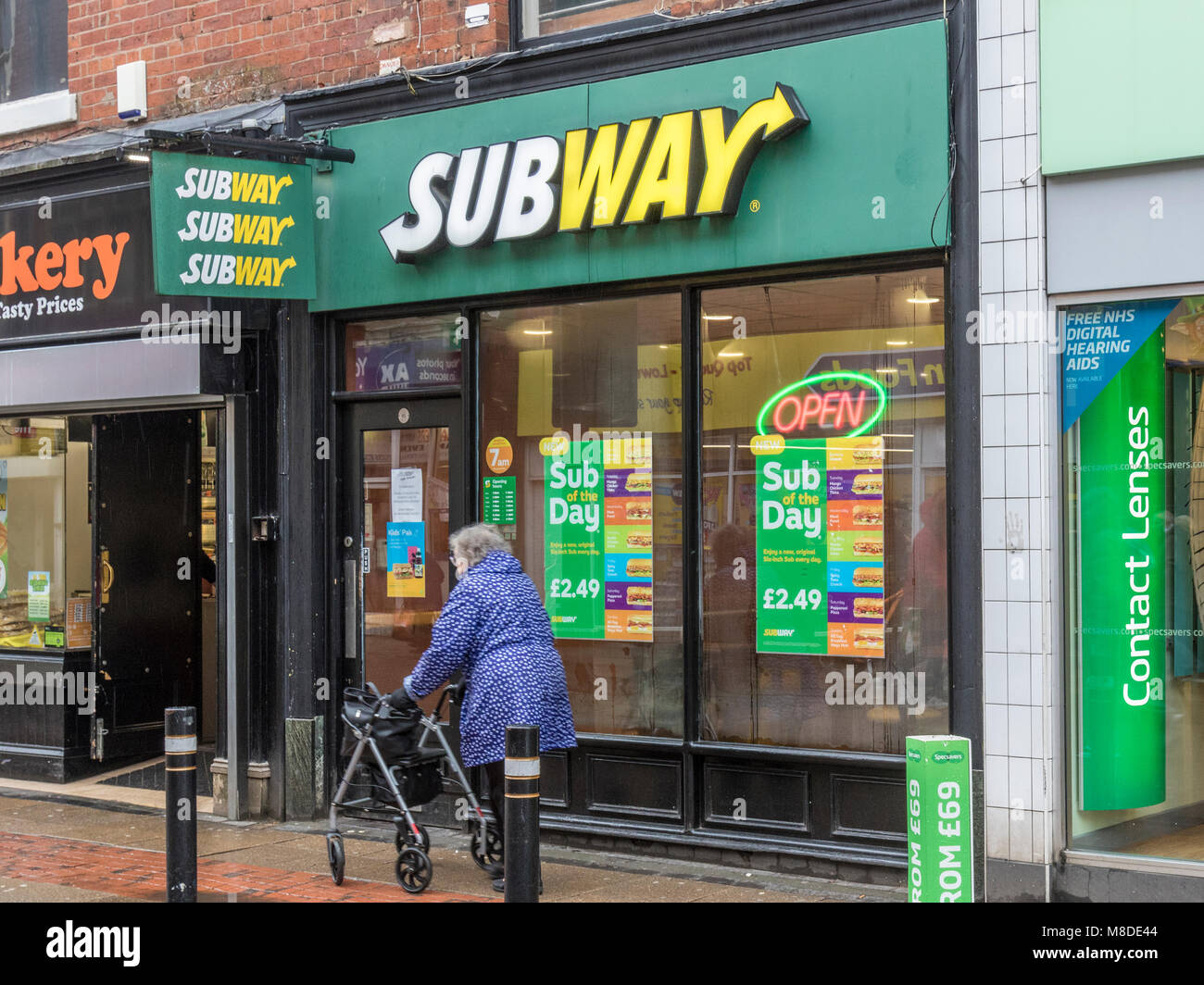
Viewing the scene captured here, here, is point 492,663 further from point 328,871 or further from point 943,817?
point 943,817

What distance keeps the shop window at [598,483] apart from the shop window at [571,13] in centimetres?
172

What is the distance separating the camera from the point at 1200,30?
6.80 m

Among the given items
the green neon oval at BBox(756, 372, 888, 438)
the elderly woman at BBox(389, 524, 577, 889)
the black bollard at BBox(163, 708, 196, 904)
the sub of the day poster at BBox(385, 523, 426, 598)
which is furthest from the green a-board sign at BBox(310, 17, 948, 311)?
the black bollard at BBox(163, 708, 196, 904)

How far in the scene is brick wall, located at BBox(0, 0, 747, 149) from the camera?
9375mm

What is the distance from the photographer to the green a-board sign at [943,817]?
5449 millimetres

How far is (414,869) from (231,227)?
4.22 meters

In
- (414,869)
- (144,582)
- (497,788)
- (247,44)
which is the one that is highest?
(247,44)

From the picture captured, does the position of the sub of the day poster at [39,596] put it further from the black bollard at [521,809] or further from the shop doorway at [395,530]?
the black bollard at [521,809]

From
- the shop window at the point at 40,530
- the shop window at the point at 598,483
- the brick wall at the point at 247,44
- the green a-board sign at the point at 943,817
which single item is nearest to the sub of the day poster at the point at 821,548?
the shop window at the point at 598,483

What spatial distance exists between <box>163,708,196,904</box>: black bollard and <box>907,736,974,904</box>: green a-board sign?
3.22 metres

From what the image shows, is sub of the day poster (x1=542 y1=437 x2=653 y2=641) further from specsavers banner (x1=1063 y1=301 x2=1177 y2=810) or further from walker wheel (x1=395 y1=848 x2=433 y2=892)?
specsavers banner (x1=1063 y1=301 x2=1177 y2=810)

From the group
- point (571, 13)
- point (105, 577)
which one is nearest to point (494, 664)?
point (571, 13)

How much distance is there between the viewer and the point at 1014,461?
733 cm
